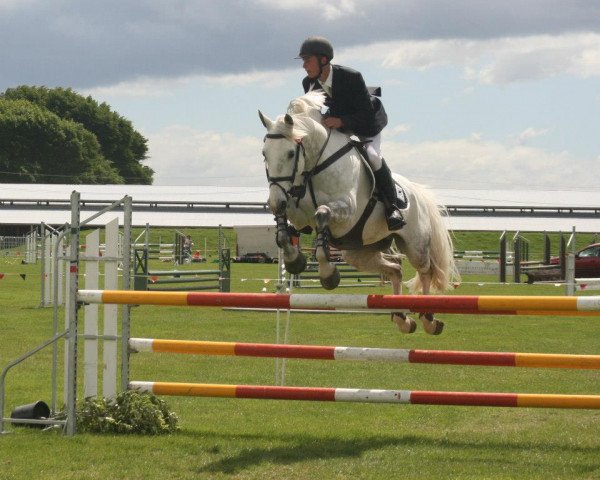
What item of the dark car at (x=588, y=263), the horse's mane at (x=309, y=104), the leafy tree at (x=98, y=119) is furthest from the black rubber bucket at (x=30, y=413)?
the leafy tree at (x=98, y=119)

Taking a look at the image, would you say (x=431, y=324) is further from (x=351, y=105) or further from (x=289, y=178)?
(x=289, y=178)

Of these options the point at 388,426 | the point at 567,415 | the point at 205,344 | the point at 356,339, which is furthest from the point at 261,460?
the point at 356,339

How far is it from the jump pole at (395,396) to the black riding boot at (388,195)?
1.33 m

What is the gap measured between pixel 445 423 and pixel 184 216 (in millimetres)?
48051

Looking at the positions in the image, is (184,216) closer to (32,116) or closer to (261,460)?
(32,116)

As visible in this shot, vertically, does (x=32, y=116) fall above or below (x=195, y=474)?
above

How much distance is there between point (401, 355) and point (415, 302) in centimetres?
61

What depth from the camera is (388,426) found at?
7586 mm

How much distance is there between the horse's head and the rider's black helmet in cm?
61

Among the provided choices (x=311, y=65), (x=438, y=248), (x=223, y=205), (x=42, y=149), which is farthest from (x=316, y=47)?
(x=42, y=149)

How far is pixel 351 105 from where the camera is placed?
711 cm

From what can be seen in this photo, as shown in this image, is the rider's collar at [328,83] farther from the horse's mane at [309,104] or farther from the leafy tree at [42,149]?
the leafy tree at [42,149]

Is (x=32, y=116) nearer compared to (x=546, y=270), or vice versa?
(x=546, y=270)

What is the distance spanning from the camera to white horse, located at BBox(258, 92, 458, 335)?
21.0 feet
